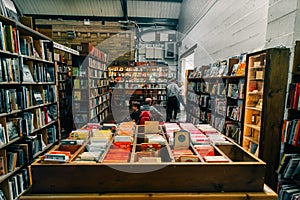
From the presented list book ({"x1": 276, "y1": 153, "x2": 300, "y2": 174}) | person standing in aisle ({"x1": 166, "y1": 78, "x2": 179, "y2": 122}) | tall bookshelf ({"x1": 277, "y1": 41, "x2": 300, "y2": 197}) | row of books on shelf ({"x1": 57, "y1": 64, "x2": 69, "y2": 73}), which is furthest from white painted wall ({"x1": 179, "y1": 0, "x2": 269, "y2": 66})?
row of books on shelf ({"x1": 57, "y1": 64, "x2": 69, "y2": 73})

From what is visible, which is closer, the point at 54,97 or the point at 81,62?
the point at 54,97

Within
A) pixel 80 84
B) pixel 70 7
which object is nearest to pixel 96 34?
pixel 70 7

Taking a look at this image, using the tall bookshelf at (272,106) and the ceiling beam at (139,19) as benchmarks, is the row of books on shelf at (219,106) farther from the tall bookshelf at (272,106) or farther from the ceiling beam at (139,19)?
the ceiling beam at (139,19)

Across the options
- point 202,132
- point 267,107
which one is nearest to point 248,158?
point 202,132

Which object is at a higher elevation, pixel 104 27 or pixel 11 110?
pixel 104 27

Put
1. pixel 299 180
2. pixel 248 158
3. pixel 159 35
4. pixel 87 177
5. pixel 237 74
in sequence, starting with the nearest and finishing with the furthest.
Answer: pixel 87 177
pixel 248 158
pixel 299 180
pixel 237 74
pixel 159 35

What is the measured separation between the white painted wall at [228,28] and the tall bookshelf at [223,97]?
33 cm

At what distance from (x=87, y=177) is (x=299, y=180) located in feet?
7.28

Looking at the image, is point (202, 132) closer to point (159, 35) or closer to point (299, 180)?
point (299, 180)

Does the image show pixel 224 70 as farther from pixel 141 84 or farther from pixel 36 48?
pixel 141 84

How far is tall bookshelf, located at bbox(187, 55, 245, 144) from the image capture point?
9.14 ft

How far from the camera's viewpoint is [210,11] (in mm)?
4586

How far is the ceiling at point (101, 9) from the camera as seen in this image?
7.86 metres

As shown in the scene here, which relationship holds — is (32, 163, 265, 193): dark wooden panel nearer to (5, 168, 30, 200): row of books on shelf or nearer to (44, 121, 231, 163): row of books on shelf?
(44, 121, 231, 163): row of books on shelf
